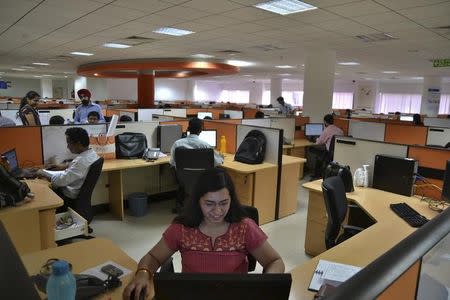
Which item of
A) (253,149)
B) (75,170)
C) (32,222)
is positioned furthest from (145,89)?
(32,222)

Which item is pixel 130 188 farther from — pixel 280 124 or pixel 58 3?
pixel 280 124

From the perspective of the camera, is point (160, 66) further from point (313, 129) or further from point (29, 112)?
point (29, 112)

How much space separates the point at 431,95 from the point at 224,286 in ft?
47.5

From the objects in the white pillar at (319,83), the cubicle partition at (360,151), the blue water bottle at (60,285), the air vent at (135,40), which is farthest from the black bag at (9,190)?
the white pillar at (319,83)

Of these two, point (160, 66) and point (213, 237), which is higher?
point (160, 66)

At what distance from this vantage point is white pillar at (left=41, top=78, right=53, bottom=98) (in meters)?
22.6

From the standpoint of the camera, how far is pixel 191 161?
3.62 metres

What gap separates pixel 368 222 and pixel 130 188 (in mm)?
3038

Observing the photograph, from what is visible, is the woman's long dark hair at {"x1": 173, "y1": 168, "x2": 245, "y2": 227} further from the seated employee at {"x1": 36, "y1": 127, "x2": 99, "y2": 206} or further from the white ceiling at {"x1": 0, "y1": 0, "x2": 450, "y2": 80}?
the white ceiling at {"x1": 0, "y1": 0, "x2": 450, "y2": 80}

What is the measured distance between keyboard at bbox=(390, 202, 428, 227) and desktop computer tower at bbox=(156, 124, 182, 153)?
3.07 meters

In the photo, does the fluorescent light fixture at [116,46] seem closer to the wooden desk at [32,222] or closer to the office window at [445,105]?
the wooden desk at [32,222]

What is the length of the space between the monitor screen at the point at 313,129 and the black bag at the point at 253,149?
2.89 meters

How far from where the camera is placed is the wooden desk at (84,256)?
158cm

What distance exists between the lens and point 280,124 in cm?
629
